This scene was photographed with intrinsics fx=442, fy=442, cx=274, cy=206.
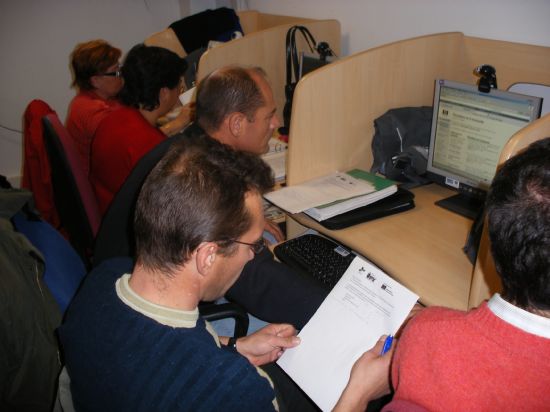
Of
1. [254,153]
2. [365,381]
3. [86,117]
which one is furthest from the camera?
[86,117]

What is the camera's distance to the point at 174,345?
2.18 ft

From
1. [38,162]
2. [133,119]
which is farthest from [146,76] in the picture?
[38,162]

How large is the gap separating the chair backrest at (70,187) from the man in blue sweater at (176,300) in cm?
77

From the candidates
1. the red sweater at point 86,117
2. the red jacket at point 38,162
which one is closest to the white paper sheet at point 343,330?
the red jacket at point 38,162

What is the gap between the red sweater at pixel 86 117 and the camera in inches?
86.7

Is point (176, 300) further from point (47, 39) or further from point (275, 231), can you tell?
point (47, 39)

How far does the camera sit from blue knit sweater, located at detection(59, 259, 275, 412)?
2.10 ft

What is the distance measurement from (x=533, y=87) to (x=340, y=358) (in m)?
1.17

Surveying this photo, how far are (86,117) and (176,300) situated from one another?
1756 mm

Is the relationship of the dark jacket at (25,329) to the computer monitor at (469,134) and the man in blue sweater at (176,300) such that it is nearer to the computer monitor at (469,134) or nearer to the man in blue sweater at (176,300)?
the man in blue sweater at (176,300)

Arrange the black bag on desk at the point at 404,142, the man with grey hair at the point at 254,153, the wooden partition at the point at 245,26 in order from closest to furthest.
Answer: the man with grey hair at the point at 254,153, the black bag on desk at the point at 404,142, the wooden partition at the point at 245,26

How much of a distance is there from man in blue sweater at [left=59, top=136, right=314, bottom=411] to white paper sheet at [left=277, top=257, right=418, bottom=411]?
6.4 inches

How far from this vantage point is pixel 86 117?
2211mm

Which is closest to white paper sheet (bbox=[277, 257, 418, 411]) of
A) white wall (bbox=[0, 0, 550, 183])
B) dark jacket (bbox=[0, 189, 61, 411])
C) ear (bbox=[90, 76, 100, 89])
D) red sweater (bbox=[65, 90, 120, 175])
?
dark jacket (bbox=[0, 189, 61, 411])
